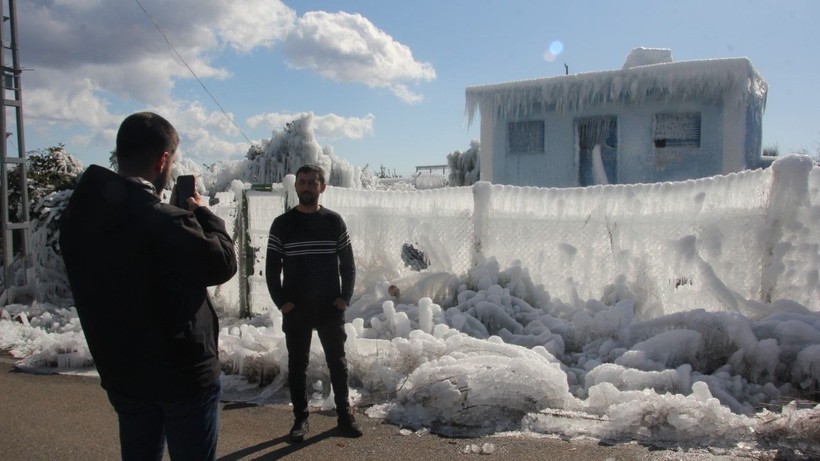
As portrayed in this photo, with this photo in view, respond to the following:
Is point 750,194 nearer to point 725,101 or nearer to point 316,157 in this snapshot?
point 725,101

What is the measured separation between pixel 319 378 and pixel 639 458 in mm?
2484

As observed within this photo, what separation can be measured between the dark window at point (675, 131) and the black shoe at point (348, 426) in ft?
34.1

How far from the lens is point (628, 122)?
41.3 ft

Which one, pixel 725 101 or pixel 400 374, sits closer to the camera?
pixel 400 374

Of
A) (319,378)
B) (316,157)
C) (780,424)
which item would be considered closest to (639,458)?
(780,424)

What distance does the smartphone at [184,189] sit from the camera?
239cm

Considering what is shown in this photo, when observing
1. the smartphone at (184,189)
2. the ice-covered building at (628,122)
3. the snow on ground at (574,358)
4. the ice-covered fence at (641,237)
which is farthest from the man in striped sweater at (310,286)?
the ice-covered building at (628,122)

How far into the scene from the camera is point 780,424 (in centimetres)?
351

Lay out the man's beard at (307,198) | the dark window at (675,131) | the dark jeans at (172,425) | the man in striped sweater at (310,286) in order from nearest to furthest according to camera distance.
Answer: the dark jeans at (172,425) < the man in striped sweater at (310,286) < the man's beard at (307,198) < the dark window at (675,131)

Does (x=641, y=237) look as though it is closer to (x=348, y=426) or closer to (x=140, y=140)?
(x=348, y=426)

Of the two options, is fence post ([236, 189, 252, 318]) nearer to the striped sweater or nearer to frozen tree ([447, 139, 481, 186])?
the striped sweater

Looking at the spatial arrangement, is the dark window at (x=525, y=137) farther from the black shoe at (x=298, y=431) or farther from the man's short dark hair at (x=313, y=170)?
the black shoe at (x=298, y=431)

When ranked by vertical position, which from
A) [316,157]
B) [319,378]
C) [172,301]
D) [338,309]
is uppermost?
[316,157]

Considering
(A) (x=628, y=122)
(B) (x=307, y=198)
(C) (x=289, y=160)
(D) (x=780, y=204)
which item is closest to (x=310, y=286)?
(B) (x=307, y=198)
